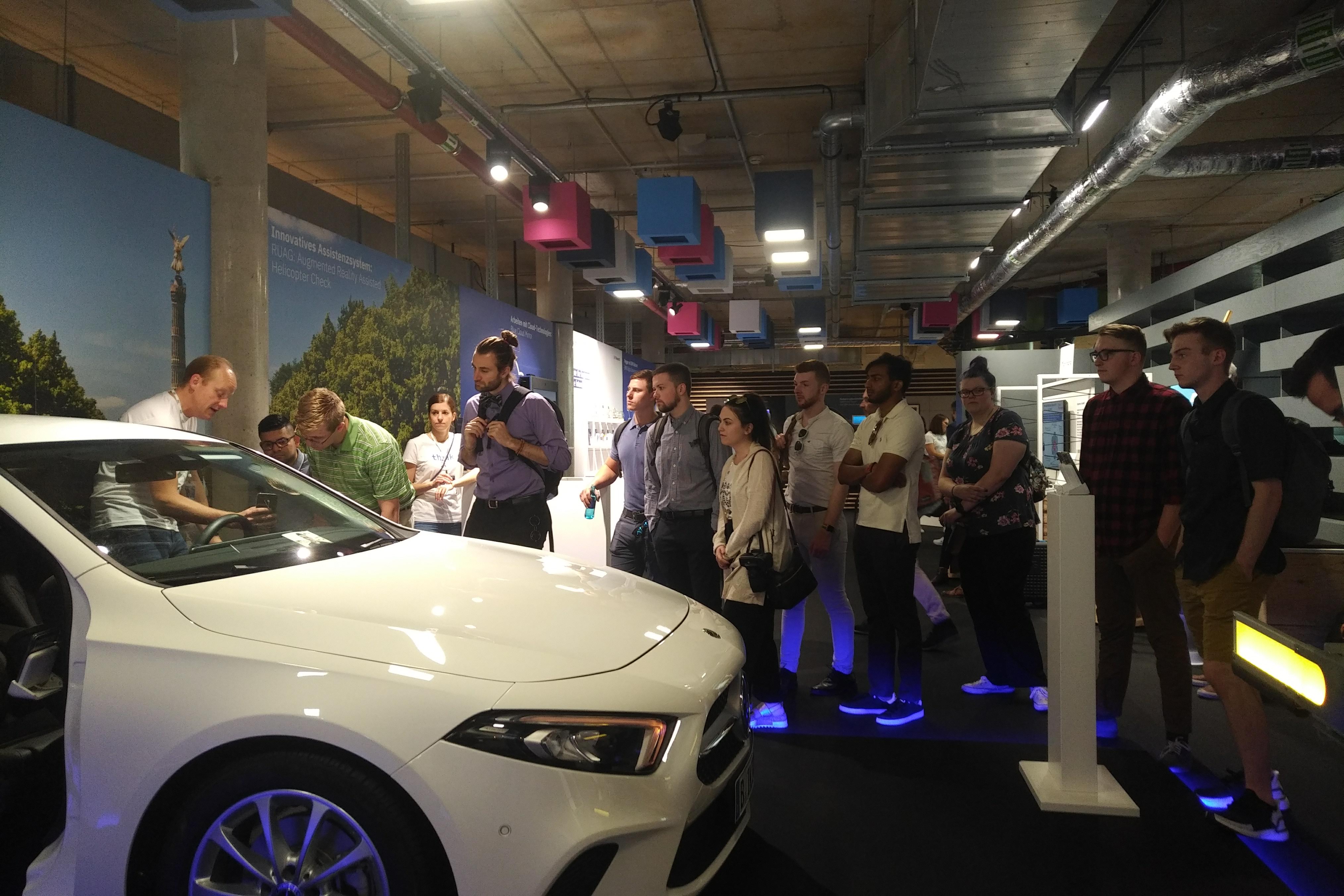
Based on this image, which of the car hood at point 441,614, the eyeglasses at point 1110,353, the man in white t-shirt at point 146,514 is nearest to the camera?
the car hood at point 441,614

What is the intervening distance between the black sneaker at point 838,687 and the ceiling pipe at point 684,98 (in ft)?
18.6

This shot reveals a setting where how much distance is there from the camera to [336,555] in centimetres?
227

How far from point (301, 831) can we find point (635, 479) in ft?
10.0

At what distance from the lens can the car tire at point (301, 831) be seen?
1.60 m

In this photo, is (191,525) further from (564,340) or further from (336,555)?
(564,340)

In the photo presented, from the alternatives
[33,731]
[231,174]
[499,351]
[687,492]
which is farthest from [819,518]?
[231,174]

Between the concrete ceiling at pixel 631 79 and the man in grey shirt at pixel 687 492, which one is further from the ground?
the concrete ceiling at pixel 631 79

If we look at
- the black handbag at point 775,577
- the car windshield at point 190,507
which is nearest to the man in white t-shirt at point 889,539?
the black handbag at point 775,577

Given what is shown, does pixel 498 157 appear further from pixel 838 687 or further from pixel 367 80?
pixel 838 687

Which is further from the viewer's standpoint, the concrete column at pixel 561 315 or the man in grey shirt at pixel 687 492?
the concrete column at pixel 561 315

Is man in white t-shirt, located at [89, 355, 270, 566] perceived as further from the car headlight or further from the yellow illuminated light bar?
the yellow illuminated light bar

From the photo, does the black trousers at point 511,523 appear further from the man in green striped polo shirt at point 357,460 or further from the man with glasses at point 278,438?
the man with glasses at point 278,438

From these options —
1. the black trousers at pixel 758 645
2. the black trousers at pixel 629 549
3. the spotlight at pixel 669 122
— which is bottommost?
the black trousers at pixel 758 645

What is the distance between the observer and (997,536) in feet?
13.0
